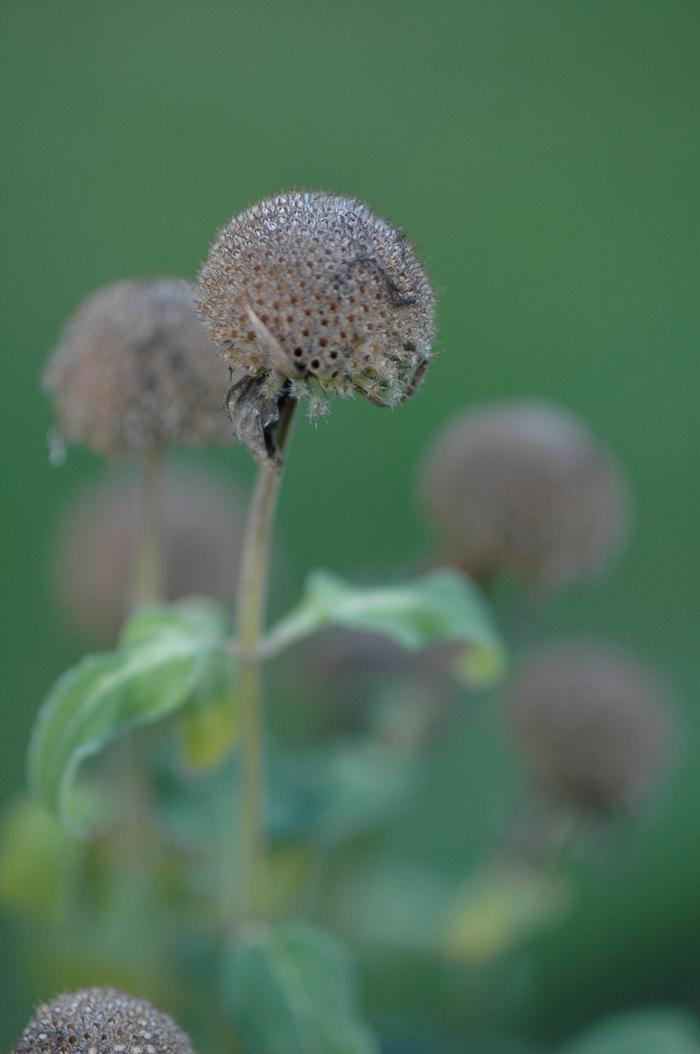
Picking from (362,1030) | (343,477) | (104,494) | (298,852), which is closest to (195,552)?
(104,494)

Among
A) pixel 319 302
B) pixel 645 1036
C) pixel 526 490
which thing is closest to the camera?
pixel 319 302

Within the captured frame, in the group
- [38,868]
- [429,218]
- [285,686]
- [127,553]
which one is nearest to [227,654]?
[38,868]

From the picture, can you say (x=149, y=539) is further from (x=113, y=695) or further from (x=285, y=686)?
(x=285, y=686)

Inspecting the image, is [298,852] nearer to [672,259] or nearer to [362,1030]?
[362,1030]

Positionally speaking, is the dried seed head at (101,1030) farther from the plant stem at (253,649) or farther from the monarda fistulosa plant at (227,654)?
the plant stem at (253,649)

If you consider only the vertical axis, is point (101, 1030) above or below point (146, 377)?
below

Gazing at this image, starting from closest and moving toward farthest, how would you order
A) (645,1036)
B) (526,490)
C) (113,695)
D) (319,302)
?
1. (319,302)
2. (113,695)
3. (645,1036)
4. (526,490)
